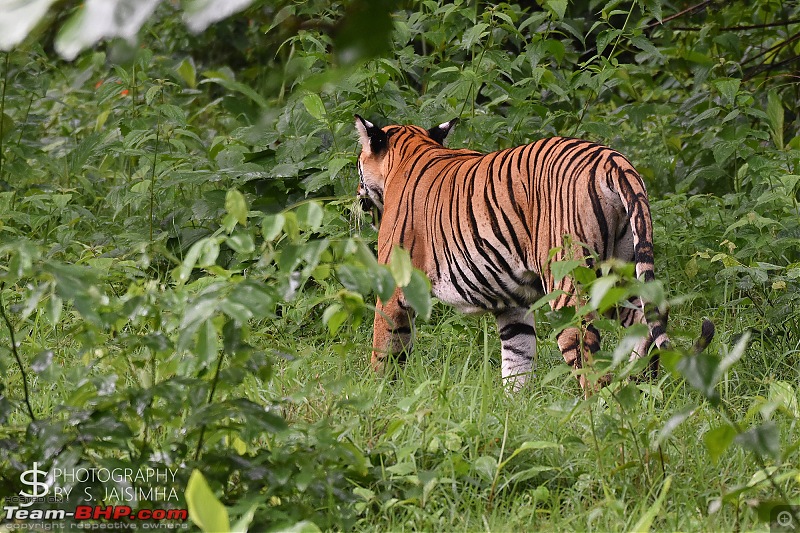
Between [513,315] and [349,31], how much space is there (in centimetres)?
353

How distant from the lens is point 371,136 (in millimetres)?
4711

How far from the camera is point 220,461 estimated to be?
2.30 metres

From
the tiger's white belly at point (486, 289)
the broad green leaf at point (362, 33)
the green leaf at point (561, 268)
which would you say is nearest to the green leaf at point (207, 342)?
the green leaf at point (561, 268)

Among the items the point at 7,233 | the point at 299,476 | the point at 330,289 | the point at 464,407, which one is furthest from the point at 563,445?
the point at 7,233

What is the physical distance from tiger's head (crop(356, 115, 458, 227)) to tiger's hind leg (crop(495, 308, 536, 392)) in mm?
959

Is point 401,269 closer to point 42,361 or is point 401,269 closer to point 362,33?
point 42,361

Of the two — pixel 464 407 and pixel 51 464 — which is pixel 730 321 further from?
pixel 51 464

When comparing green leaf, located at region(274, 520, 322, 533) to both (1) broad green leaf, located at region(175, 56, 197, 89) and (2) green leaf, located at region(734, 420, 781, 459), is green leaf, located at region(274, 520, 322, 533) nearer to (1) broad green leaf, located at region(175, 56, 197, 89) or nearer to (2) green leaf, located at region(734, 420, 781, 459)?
(2) green leaf, located at region(734, 420, 781, 459)

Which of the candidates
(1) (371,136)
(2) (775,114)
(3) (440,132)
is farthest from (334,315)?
(2) (775,114)

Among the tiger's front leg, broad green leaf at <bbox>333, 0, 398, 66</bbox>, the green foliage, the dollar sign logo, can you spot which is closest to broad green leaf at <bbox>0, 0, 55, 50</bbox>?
the green foliage

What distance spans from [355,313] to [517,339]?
2.06 meters

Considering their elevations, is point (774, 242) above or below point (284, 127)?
below

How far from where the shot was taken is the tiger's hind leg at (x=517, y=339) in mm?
4332

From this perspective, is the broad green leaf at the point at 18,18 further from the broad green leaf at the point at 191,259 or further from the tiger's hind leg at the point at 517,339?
the tiger's hind leg at the point at 517,339
